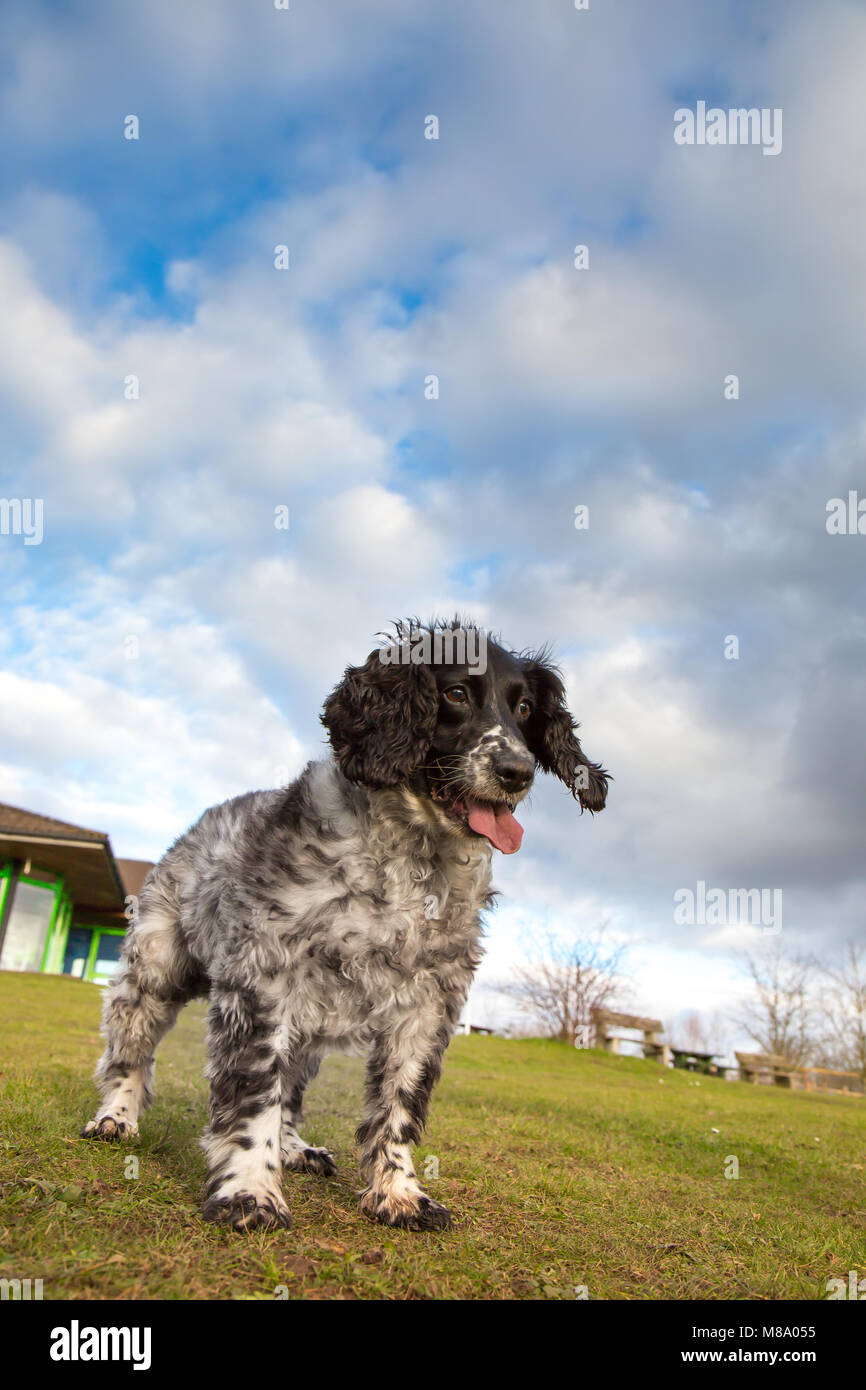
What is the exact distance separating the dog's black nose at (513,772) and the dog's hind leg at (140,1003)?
2.20m

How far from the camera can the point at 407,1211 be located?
145 inches

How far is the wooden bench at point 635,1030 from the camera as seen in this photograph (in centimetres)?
3042

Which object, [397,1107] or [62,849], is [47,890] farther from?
[397,1107]

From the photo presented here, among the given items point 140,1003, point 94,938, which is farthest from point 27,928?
point 140,1003

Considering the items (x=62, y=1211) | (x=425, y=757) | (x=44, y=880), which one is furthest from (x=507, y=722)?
(x=44, y=880)

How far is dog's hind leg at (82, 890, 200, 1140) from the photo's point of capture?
483 cm

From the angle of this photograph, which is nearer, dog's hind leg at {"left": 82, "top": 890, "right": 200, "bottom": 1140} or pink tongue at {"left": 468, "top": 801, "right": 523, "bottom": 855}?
pink tongue at {"left": 468, "top": 801, "right": 523, "bottom": 855}

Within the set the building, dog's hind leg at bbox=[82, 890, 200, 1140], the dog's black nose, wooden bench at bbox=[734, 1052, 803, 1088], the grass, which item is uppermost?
the building

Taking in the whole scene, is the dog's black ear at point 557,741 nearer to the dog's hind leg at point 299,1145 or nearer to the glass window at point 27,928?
the dog's hind leg at point 299,1145

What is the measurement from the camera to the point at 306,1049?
3.90 meters

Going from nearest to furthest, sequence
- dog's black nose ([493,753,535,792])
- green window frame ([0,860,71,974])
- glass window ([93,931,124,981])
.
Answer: dog's black nose ([493,753,535,792])
green window frame ([0,860,71,974])
glass window ([93,931,124,981])

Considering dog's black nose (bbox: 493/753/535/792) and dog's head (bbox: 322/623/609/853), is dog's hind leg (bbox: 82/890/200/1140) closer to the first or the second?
dog's head (bbox: 322/623/609/853)

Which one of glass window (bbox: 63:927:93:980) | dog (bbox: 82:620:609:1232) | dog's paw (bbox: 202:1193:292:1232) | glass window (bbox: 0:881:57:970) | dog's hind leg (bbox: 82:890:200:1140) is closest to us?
dog's paw (bbox: 202:1193:292:1232)

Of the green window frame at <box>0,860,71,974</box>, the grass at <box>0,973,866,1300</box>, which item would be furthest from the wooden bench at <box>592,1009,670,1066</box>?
the grass at <box>0,973,866,1300</box>
